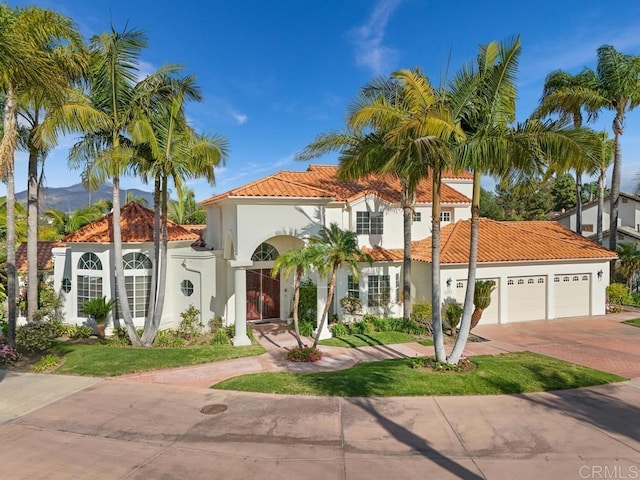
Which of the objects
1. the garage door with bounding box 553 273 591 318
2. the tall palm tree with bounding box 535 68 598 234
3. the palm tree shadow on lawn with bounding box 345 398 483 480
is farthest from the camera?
the tall palm tree with bounding box 535 68 598 234

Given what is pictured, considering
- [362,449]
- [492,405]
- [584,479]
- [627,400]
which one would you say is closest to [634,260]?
[627,400]

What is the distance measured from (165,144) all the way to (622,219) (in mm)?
35068

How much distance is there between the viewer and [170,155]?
14.5 m

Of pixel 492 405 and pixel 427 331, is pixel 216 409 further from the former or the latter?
pixel 427 331

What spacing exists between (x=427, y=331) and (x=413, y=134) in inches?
409

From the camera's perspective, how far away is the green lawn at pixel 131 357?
40.9 feet

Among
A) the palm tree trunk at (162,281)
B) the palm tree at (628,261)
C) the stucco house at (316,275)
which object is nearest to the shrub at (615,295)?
the stucco house at (316,275)

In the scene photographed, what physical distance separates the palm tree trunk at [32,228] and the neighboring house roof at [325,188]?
675 centimetres

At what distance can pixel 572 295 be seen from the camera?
20.9 meters

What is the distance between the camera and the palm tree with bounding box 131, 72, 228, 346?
14.3 meters

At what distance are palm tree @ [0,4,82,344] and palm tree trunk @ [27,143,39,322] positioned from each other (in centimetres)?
161

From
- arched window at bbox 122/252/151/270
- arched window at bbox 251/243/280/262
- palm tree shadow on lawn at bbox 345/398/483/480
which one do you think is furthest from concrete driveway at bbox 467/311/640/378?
arched window at bbox 122/252/151/270

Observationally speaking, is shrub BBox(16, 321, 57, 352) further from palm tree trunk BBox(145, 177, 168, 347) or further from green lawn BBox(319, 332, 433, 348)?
green lawn BBox(319, 332, 433, 348)

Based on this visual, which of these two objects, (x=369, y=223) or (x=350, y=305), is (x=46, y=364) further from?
(x=369, y=223)
